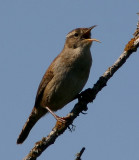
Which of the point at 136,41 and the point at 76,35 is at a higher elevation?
the point at 76,35

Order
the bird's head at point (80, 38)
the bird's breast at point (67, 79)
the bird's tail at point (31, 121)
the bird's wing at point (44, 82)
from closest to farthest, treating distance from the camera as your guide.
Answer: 1. the bird's breast at point (67, 79)
2. the bird's wing at point (44, 82)
3. the bird's head at point (80, 38)
4. the bird's tail at point (31, 121)

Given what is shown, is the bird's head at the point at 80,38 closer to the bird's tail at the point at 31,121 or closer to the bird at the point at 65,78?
the bird at the point at 65,78

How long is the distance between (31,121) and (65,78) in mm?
1432

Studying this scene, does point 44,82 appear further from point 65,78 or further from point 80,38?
point 80,38

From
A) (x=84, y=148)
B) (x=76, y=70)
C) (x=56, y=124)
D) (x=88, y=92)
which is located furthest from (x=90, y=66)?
(x=84, y=148)

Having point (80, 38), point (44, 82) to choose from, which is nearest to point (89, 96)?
point (44, 82)

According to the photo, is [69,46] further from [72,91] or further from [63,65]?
[72,91]

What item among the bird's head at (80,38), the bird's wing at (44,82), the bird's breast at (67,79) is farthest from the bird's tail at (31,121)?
the bird's head at (80,38)

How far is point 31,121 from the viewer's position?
23.3 ft

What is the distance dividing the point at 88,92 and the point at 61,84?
1.25 metres

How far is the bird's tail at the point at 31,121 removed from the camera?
6.98 metres

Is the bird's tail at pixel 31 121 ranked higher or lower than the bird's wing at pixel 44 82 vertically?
lower

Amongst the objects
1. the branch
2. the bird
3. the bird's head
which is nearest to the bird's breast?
the bird

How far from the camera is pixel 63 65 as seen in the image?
6398 millimetres
